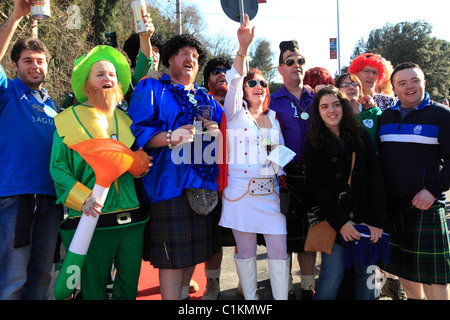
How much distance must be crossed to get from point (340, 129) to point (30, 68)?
2.60 meters

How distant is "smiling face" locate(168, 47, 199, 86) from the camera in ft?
9.46

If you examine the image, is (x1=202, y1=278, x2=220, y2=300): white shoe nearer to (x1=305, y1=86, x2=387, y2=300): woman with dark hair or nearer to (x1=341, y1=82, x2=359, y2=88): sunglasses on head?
(x1=305, y1=86, x2=387, y2=300): woman with dark hair

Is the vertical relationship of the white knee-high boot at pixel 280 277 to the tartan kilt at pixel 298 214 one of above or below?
below

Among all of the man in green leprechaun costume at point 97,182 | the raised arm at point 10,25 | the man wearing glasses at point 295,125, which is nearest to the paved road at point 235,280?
the man wearing glasses at point 295,125

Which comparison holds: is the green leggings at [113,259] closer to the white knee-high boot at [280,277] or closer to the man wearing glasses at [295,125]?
the white knee-high boot at [280,277]

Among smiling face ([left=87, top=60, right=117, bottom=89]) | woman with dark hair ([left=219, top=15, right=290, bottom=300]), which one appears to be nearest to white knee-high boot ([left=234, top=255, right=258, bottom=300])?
woman with dark hair ([left=219, top=15, right=290, bottom=300])

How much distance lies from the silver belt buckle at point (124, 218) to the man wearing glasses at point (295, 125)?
1.43 meters

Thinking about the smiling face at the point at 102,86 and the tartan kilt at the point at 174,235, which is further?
the tartan kilt at the point at 174,235

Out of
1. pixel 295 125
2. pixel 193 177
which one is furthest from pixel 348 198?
pixel 193 177

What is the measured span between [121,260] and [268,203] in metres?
1.27

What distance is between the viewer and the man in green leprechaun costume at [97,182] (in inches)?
92.4

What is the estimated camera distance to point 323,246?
8.67 ft

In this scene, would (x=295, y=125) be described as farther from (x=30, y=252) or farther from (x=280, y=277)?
(x=30, y=252)
